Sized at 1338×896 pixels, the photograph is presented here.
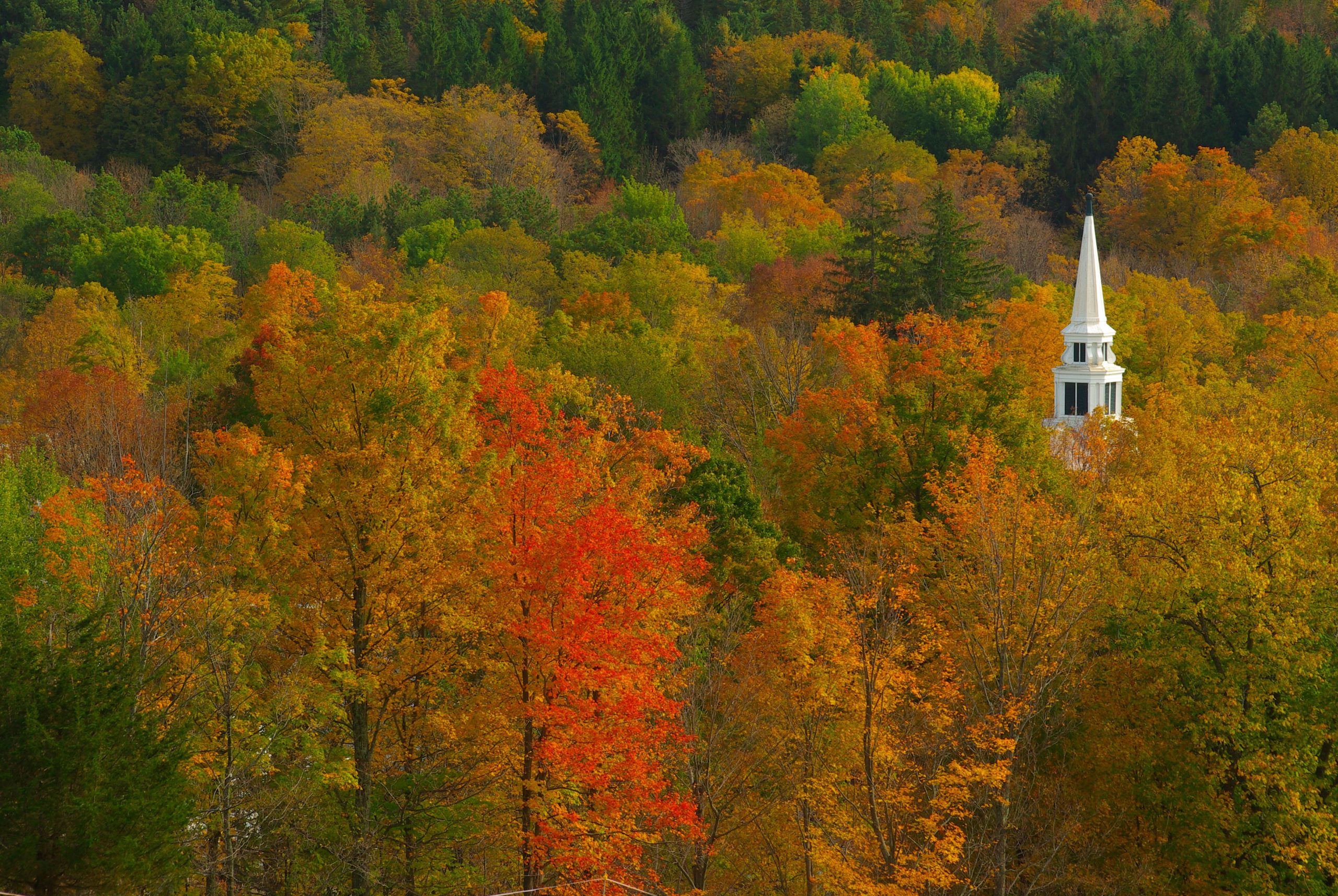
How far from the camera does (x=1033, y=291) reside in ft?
222

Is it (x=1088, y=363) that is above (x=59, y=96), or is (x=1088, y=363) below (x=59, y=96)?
below

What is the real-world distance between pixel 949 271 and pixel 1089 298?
5.31 m

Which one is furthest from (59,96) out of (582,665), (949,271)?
(582,665)

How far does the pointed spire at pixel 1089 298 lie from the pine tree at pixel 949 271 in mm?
3867

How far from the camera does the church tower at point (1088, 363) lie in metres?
56.7

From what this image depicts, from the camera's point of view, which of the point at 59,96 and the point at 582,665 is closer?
the point at 582,665

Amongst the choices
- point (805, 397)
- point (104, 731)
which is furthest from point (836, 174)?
point (104, 731)

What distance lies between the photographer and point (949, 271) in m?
60.9

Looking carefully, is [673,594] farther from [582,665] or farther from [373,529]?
[373,529]

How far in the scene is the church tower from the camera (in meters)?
56.7

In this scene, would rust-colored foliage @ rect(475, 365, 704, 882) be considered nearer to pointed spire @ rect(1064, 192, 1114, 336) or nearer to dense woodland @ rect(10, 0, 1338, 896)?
dense woodland @ rect(10, 0, 1338, 896)

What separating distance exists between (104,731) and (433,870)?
1001 centimetres

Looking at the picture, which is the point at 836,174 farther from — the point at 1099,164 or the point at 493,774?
the point at 493,774

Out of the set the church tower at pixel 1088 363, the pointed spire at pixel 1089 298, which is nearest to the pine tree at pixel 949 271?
the pointed spire at pixel 1089 298
